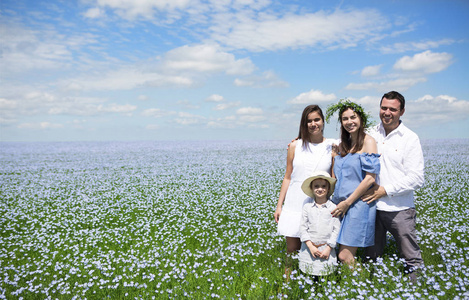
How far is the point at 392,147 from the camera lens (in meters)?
4.66

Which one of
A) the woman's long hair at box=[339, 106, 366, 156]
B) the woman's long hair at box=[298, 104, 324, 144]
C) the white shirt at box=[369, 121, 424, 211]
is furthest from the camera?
the woman's long hair at box=[298, 104, 324, 144]

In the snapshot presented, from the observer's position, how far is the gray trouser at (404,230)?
15.2 ft

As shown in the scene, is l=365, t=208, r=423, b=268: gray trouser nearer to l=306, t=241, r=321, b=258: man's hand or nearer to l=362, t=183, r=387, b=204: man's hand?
l=362, t=183, r=387, b=204: man's hand

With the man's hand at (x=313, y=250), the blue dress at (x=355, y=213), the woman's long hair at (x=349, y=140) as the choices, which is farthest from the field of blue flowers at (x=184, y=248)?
the woman's long hair at (x=349, y=140)

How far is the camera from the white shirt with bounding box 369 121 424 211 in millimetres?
4453

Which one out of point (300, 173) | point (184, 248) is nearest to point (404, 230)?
point (300, 173)

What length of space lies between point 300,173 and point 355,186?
883mm

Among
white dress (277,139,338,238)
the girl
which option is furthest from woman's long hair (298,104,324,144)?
white dress (277,139,338,238)

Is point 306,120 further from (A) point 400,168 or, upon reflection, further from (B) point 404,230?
(B) point 404,230

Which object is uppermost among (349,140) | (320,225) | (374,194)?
(349,140)

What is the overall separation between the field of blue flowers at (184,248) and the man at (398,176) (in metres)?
0.60

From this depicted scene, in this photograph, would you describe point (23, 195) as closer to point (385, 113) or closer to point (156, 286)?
point (156, 286)

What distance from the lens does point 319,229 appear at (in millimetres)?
4609

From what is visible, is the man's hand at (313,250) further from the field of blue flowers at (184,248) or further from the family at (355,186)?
the field of blue flowers at (184,248)
